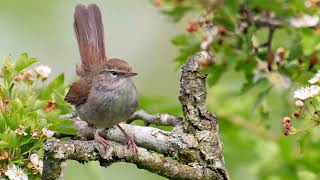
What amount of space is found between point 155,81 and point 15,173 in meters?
6.02

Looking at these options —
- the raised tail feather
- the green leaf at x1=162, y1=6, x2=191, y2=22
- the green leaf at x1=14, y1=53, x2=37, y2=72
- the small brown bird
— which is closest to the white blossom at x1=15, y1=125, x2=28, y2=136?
the green leaf at x1=14, y1=53, x2=37, y2=72

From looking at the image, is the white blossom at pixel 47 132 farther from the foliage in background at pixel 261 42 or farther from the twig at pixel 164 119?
the foliage in background at pixel 261 42

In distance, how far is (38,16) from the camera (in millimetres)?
11312

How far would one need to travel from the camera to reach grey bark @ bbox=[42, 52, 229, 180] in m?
4.50

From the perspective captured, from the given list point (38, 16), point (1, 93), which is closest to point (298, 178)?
point (1, 93)

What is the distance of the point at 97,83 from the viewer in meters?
6.52

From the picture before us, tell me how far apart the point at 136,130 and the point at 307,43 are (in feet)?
5.13

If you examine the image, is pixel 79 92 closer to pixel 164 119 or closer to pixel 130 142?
pixel 164 119

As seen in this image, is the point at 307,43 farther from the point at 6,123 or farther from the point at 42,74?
the point at 6,123

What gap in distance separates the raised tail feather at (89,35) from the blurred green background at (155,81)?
274mm

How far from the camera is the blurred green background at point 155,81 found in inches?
250

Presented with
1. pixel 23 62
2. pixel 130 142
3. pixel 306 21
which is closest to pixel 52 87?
pixel 23 62

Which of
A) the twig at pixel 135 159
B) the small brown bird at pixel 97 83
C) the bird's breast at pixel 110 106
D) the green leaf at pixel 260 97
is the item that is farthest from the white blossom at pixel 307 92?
the bird's breast at pixel 110 106

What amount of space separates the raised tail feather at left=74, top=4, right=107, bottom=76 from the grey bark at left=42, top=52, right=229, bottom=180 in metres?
1.97
